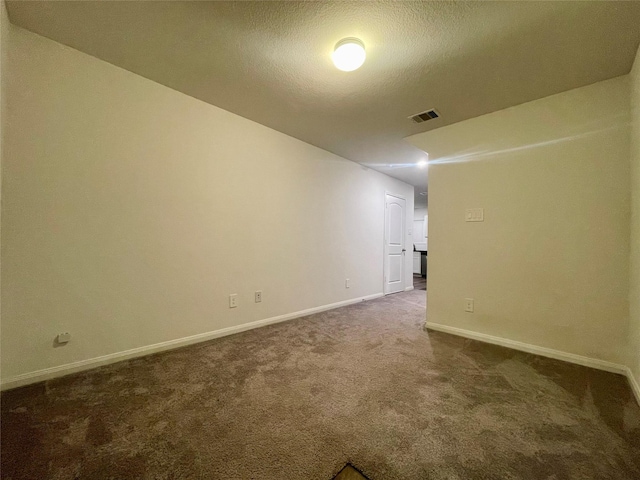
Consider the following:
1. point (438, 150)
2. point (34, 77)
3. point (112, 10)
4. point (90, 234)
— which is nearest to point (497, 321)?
point (438, 150)

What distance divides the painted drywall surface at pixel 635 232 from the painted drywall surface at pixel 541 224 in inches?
3.3

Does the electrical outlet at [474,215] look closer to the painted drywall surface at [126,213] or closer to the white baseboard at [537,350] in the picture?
the white baseboard at [537,350]

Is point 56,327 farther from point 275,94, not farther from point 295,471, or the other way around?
point 275,94

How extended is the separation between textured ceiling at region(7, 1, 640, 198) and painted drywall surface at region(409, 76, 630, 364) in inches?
11.0

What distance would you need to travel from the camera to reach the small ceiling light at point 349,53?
5.33 ft

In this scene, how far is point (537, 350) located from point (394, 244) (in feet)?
9.62

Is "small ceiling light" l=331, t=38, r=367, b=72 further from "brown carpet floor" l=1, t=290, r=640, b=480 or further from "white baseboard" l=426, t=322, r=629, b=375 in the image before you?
"white baseboard" l=426, t=322, r=629, b=375

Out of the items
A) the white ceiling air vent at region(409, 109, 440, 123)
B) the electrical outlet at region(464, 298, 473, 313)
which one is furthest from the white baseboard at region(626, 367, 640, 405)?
the white ceiling air vent at region(409, 109, 440, 123)

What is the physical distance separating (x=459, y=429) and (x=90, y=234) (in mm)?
2690

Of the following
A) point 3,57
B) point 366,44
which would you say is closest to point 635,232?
point 366,44

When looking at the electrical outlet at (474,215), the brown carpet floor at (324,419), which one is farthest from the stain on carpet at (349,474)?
the electrical outlet at (474,215)

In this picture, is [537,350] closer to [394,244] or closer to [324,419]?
[324,419]

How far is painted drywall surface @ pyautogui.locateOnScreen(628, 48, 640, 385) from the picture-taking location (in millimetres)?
1627

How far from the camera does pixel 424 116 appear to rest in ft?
8.48
